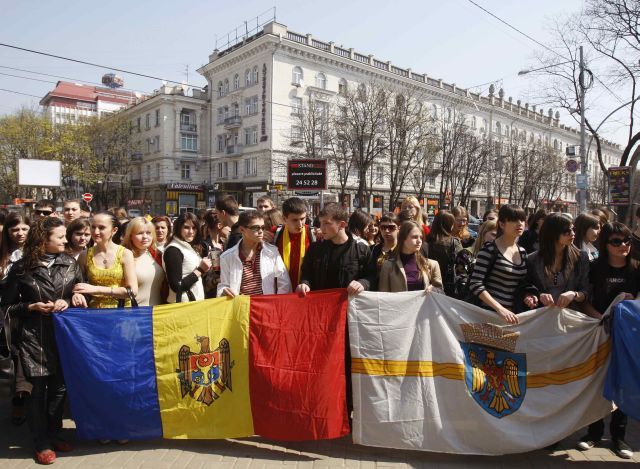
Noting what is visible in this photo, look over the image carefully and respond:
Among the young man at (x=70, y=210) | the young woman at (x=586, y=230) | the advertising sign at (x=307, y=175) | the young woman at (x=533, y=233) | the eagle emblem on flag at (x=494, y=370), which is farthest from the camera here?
the advertising sign at (x=307, y=175)

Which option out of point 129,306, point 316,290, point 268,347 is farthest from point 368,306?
point 129,306

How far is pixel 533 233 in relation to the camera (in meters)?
7.14

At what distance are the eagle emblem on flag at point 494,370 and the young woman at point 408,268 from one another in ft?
1.80

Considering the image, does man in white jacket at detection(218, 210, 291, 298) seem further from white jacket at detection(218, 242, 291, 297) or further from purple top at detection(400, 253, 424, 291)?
purple top at detection(400, 253, 424, 291)

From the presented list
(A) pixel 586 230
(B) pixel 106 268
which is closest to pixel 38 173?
(B) pixel 106 268

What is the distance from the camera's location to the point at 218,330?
4.02 metres

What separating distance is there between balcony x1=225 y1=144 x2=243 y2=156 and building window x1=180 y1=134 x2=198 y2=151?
7.56 m

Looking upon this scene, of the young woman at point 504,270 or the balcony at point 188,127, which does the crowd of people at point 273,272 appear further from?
the balcony at point 188,127

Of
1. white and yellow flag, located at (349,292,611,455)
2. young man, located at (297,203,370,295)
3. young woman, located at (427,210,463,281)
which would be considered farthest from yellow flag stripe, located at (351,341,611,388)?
young woman, located at (427,210,463,281)

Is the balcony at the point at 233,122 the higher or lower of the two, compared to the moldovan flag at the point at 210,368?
higher

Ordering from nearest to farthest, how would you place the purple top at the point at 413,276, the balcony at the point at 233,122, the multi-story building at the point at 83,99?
the purple top at the point at 413,276 → the balcony at the point at 233,122 → the multi-story building at the point at 83,99

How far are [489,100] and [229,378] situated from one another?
64.6 metres

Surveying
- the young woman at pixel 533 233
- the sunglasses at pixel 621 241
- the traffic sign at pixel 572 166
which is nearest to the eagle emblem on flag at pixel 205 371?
the sunglasses at pixel 621 241

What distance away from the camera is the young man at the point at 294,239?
15.0 feet
